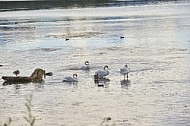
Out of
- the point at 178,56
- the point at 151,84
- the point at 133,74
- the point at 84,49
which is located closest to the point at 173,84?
the point at 151,84

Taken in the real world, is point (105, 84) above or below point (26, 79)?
below

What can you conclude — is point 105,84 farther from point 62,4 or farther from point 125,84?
point 62,4

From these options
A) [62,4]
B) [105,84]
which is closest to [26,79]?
[105,84]

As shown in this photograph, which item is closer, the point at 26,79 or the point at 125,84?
the point at 125,84

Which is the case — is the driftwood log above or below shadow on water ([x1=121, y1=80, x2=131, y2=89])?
above

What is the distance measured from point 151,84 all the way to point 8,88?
17.9 feet

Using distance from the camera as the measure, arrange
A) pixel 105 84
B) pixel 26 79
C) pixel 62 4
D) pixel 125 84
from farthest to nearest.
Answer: pixel 62 4 < pixel 26 79 < pixel 105 84 < pixel 125 84

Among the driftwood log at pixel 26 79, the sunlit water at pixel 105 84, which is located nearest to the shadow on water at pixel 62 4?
the sunlit water at pixel 105 84

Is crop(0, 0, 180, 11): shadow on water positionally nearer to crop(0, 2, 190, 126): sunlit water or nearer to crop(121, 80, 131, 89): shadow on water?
crop(0, 2, 190, 126): sunlit water

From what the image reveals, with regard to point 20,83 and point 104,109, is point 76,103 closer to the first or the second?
point 104,109

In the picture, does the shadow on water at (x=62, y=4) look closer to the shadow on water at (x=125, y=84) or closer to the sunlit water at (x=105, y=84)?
the sunlit water at (x=105, y=84)

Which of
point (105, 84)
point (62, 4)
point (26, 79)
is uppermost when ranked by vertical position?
point (62, 4)

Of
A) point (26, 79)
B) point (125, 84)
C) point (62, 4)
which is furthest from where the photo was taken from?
point (62, 4)

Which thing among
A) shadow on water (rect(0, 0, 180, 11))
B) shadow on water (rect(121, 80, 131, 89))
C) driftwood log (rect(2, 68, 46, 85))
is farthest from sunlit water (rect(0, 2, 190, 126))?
shadow on water (rect(0, 0, 180, 11))
